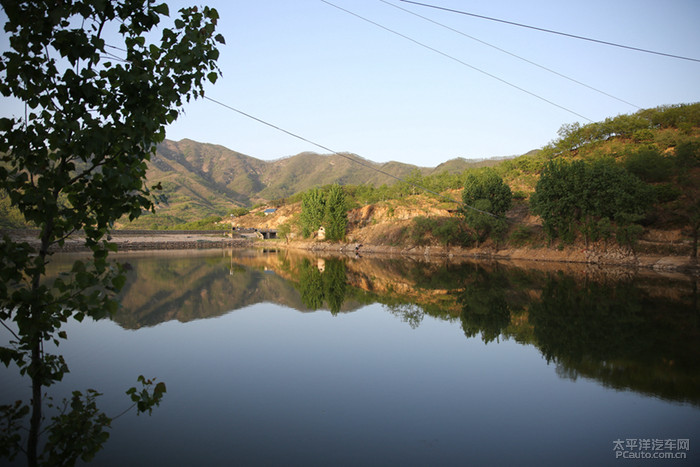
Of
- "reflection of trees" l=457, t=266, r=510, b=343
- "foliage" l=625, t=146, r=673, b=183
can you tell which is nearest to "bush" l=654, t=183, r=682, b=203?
"foliage" l=625, t=146, r=673, b=183

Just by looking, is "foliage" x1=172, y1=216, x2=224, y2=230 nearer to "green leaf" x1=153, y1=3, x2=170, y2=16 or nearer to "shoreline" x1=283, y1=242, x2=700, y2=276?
"shoreline" x1=283, y1=242, x2=700, y2=276

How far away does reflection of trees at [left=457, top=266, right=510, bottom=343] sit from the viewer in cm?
1331

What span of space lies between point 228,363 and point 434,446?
5966 mm

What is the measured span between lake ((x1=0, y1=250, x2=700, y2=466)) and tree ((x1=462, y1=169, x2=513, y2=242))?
2660 cm

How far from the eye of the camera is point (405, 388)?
8461 millimetres

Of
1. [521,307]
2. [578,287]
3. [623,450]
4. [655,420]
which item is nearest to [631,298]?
[578,287]

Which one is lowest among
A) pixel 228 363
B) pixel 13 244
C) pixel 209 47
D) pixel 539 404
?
pixel 228 363

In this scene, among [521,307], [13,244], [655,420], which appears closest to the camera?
[13,244]

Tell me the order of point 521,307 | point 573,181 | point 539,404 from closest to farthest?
point 539,404
point 521,307
point 573,181

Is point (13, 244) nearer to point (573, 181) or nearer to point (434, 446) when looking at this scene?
point (434, 446)

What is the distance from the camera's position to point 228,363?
10320 millimetres

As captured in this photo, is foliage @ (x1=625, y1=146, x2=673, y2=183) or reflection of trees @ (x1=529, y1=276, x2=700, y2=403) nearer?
reflection of trees @ (x1=529, y1=276, x2=700, y2=403)

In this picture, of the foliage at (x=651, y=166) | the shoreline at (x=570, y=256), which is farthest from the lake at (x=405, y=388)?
the foliage at (x=651, y=166)

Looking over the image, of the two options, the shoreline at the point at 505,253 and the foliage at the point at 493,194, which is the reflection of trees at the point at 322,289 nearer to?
the shoreline at the point at 505,253
